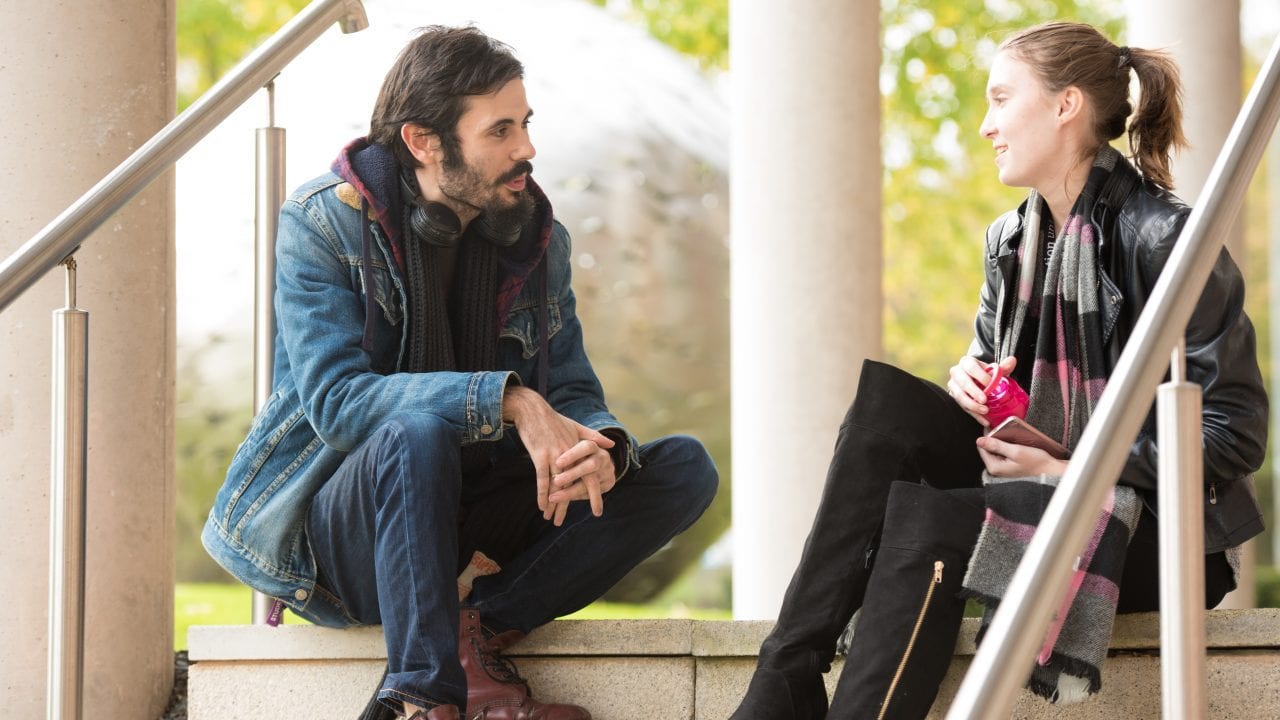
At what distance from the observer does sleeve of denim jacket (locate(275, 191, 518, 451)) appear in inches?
124

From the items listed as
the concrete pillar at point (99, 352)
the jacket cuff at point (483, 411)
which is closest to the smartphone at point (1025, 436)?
the jacket cuff at point (483, 411)

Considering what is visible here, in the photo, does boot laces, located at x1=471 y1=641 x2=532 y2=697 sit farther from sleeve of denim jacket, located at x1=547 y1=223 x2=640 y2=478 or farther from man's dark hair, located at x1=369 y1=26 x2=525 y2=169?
man's dark hair, located at x1=369 y1=26 x2=525 y2=169

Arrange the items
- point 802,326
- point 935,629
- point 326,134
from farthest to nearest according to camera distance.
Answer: point 326,134 → point 802,326 → point 935,629

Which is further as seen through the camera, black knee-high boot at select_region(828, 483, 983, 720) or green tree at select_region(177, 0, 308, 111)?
green tree at select_region(177, 0, 308, 111)

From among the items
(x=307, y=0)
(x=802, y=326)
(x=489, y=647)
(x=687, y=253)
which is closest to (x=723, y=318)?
(x=687, y=253)

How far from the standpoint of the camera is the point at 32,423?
3.76 metres

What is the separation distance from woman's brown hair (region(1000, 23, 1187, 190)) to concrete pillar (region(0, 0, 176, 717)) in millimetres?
2220

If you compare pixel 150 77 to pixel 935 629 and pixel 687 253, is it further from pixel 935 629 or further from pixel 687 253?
pixel 687 253

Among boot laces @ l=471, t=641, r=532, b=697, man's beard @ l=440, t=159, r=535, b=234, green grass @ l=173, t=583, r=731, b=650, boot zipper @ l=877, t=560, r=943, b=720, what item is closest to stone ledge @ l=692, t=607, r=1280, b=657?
boot zipper @ l=877, t=560, r=943, b=720

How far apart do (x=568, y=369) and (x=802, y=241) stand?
5.86 ft

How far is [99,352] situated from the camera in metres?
3.88

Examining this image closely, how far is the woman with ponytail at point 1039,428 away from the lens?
2.85 meters

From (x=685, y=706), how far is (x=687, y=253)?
6.05m

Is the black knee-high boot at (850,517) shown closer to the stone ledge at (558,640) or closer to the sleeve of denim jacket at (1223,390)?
the stone ledge at (558,640)
